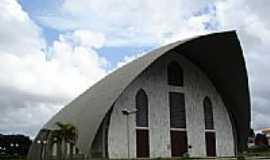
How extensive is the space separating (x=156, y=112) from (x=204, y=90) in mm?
6711

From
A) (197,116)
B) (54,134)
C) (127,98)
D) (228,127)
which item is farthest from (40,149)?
(228,127)

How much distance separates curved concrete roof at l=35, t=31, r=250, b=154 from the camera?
35844mm

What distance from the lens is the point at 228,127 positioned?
45.2 metres

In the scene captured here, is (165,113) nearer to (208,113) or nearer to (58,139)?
(208,113)

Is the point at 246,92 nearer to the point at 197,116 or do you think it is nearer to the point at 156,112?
the point at 197,116

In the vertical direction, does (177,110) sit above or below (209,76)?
below

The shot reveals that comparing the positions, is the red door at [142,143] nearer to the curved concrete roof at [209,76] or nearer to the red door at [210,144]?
the curved concrete roof at [209,76]

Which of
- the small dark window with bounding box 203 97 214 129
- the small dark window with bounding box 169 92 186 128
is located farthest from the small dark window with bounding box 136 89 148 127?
the small dark window with bounding box 203 97 214 129

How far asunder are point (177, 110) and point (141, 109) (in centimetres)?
418

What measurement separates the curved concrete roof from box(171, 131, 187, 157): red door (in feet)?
22.3

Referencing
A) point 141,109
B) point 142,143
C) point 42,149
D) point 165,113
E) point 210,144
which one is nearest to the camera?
point 142,143

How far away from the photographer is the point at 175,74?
4253 centimetres

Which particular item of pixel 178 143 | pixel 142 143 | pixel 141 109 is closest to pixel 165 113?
pixel 141 109

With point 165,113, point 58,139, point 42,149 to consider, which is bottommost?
point 42,149
